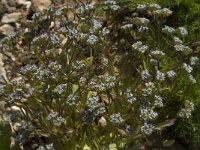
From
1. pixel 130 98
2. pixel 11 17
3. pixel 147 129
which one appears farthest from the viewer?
pixel 11 17

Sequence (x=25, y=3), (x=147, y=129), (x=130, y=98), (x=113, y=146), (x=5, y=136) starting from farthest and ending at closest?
1. (x=25, y=3)
2. (x=5, y=136)
3. (x=113, y=146)
4. (x=130, y=98)
5. (x=147, y=129)

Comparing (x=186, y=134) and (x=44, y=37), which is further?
(x=186, y=134)

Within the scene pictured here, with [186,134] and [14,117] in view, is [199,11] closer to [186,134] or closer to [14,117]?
[186,134]

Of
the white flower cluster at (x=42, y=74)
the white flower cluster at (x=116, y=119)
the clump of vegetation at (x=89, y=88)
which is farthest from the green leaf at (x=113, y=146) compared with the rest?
the white flower cluster at (x=42, y=74)

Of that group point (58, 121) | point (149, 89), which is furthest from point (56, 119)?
point (149, 89)

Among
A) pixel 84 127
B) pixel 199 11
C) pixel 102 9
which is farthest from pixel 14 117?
pixel 199 11

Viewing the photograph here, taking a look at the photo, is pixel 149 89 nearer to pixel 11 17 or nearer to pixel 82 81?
pixel 82 81

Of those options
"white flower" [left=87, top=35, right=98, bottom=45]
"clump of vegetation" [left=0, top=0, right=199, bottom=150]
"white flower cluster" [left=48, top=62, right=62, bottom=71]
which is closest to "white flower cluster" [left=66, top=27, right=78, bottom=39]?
"clump of vegetation" [left=0, top=0, right=199, bottom=150]
